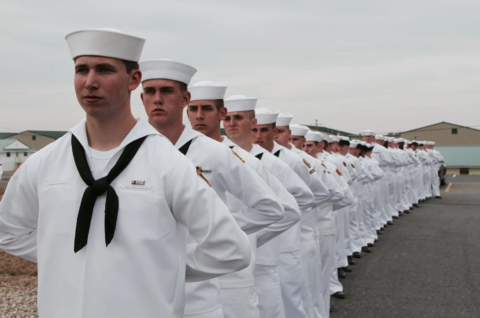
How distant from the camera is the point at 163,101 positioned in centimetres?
380

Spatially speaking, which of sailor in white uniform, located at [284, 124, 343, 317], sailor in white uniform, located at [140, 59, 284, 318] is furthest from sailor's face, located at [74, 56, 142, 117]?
sailor in white uniform, located at [284, 124, 343, 317]

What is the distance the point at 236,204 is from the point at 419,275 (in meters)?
5.88

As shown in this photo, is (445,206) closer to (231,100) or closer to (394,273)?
(394,273)

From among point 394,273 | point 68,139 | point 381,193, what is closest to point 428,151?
point 381,193

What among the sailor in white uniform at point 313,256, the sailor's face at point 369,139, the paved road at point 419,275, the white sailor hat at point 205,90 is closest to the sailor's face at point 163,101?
the white sailor hat at point 205,90

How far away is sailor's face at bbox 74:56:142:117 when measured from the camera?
2.31 m

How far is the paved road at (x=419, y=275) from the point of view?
292 inches

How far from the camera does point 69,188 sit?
2322 mm

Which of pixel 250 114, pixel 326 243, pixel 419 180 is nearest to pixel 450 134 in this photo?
pixel 419 180

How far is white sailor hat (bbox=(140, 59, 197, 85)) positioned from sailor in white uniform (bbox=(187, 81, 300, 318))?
0.66m

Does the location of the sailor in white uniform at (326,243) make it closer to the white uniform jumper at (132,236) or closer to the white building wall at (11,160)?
the white uniform jumper at (132,236)

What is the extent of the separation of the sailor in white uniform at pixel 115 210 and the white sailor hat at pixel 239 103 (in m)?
3.02

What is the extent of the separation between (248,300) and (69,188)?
217 centimetres

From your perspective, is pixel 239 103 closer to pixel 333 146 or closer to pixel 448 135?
pixel 333 146
